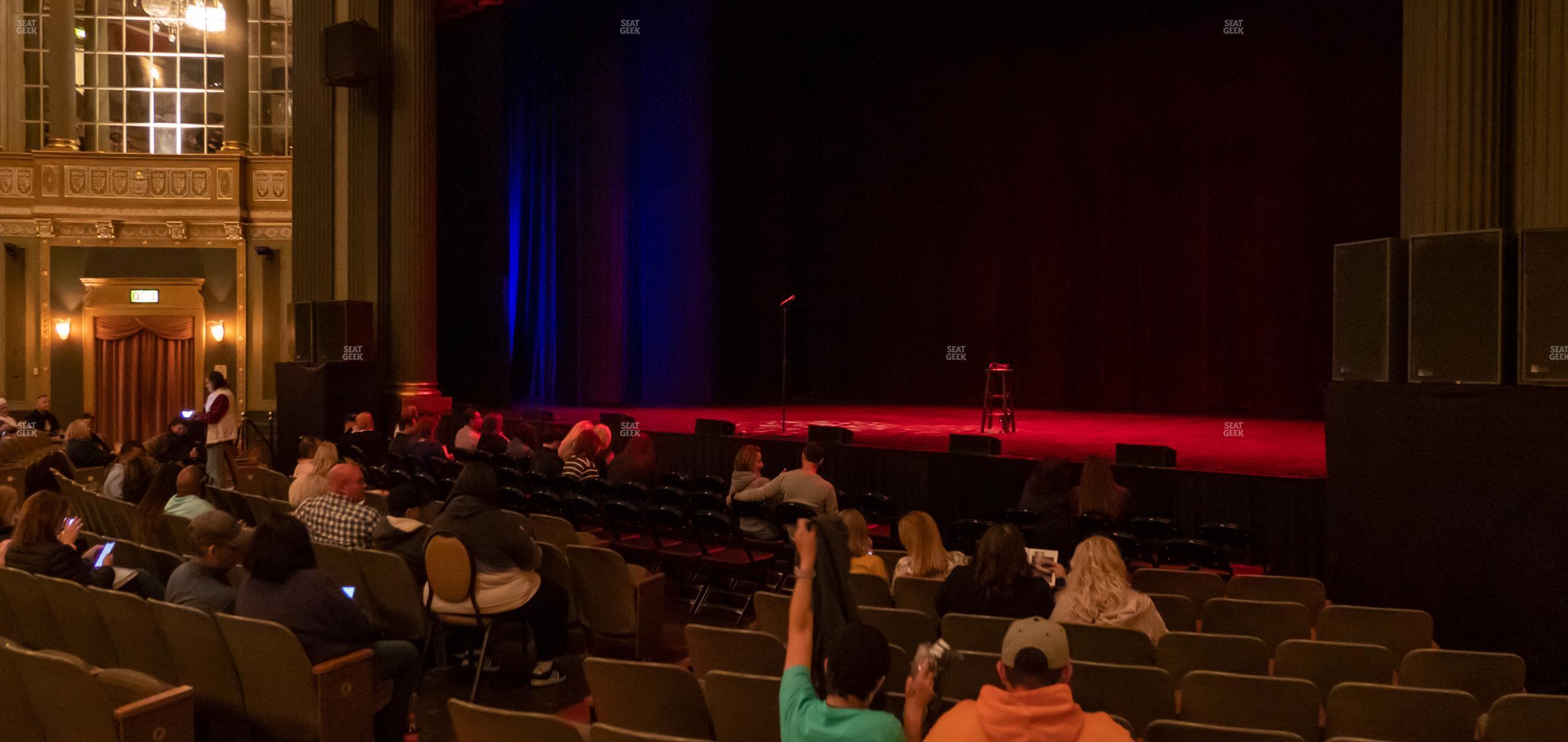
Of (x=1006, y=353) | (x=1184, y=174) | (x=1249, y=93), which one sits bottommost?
(x=1006, y=353)

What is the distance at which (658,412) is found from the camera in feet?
59.0

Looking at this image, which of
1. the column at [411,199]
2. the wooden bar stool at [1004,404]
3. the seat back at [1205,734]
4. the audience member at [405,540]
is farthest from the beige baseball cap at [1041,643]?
the column at [411,199]

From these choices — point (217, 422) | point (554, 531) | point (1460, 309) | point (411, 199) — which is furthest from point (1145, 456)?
point (217, 422)

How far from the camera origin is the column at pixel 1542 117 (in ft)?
25.4

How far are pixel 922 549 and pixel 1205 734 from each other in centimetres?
261

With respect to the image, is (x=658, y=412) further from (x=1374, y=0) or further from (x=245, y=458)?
(x=1374, y=0)

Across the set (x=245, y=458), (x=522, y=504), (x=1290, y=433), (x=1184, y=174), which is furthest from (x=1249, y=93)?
(x=245, y=458)

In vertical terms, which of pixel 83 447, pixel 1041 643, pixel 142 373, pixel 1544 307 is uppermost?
pixel 1544 307

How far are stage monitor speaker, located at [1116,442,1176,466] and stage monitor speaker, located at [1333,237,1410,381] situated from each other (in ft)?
5.99

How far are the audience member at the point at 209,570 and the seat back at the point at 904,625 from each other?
2.71m

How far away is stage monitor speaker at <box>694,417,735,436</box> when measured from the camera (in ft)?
41.2

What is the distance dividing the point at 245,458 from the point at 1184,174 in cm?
1496

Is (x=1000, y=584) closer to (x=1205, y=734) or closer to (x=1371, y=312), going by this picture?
(x=1205, y=734)

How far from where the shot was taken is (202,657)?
4461mm
